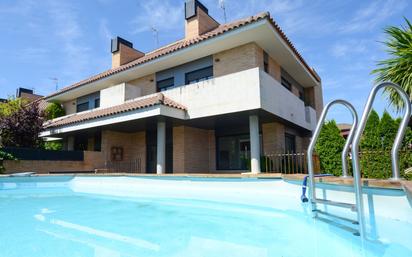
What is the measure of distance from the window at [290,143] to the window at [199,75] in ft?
20.7

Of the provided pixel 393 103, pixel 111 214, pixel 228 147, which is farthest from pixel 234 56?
pixel 111 214

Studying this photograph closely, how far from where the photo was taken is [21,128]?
1844 cm

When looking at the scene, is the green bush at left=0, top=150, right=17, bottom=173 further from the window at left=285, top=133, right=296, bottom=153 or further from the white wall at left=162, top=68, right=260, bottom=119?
the window at left=285, top=133, right=296, bottom=153

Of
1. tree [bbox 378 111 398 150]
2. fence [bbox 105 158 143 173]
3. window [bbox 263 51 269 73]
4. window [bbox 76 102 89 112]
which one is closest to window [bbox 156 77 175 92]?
window [bbox 263 51 269 73]

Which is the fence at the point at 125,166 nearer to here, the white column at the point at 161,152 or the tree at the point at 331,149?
→ the white column at the point at 161,152

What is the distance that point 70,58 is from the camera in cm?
1861

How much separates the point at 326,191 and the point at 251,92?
707cm

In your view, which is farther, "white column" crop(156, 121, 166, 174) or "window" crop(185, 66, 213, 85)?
"window" crop(185, 66, 213, 85)

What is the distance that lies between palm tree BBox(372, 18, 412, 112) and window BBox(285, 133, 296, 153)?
621cm

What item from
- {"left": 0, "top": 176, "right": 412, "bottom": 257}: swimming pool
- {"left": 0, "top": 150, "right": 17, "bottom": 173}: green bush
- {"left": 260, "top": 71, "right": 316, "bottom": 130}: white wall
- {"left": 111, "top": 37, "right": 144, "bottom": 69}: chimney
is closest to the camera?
{"left": 0, "top": 176, "right": 412, "bottom": 257}: swimming pool

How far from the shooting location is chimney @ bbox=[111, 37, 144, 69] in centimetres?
2269

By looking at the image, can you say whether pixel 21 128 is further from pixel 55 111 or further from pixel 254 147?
pixel 254 147

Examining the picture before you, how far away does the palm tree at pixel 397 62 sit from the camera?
1062 centimetres

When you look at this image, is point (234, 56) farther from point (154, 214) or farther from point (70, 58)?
point (70, 58)
